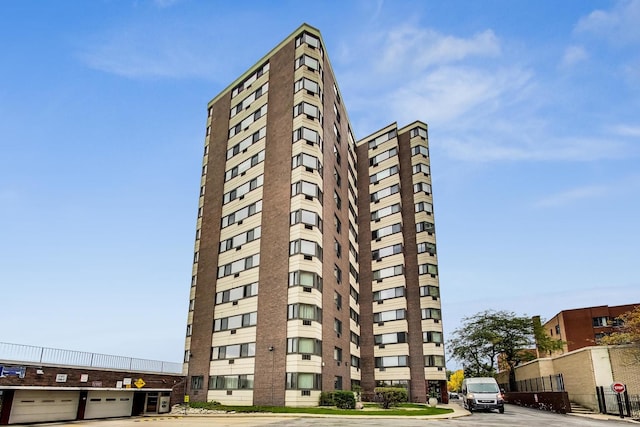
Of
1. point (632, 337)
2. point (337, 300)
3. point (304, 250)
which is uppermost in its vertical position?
point (304, 250)

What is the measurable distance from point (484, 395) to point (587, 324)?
46.7 meters

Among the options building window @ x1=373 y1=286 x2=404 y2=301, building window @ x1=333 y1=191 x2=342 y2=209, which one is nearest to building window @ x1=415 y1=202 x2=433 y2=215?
building window @ x1=373 y1=286 x2=404 y2=301

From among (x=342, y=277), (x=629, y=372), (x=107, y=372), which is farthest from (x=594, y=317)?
(x=107, y=372)

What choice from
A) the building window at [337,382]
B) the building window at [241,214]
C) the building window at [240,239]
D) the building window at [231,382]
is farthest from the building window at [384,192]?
the building window at [231,382]

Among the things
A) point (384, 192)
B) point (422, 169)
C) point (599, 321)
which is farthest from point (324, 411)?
point (599, 321)

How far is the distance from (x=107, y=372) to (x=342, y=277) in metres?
23.2

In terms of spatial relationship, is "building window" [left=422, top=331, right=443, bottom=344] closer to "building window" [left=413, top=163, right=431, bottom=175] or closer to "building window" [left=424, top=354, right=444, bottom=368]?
"building window" [left=424, top=354, right=444, bottom=368]

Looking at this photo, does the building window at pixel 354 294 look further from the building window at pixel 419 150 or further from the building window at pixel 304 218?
the building window at pixel 419 150

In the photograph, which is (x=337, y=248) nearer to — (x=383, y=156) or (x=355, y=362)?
(x=355, y=362)

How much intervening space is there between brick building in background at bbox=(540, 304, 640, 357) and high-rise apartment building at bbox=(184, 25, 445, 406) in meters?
31.6

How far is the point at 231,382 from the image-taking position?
3922cm

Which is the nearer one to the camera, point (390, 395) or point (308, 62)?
point (390, 395)

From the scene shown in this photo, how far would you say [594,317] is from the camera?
71062mm

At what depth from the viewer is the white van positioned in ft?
113
